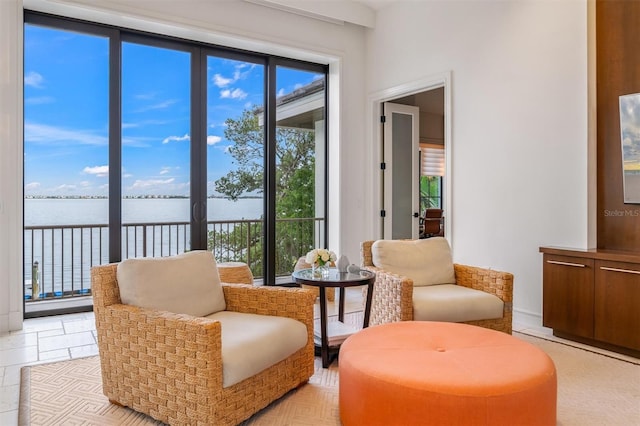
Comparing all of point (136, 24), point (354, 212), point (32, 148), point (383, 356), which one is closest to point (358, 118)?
point (354, 212)

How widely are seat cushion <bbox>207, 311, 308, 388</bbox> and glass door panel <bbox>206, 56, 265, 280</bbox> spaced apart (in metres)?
2.57

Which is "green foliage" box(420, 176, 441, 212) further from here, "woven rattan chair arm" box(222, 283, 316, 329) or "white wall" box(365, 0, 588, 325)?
"woven rattan chair arm" box(222, 283, 316, 329)

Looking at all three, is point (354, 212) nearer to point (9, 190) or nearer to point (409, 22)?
point (409, 22)

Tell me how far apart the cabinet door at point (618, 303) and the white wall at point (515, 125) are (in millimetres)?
471

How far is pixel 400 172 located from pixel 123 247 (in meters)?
3.49

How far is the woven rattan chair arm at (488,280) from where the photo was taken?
3.12 meters

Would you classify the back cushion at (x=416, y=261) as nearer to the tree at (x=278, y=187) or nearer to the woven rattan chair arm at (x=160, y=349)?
the woven rattan chair arm at (x=160, y=349)

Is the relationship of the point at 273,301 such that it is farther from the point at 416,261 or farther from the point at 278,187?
the point at 278,187

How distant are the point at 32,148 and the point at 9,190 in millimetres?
807

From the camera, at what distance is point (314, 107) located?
5680 millimetres

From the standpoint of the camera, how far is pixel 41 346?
128 inches

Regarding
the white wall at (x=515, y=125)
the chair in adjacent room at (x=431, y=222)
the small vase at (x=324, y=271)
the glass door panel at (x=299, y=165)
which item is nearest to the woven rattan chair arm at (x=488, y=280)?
the white wall at (x=515, y=125)

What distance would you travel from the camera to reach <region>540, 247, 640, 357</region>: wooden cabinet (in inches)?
116

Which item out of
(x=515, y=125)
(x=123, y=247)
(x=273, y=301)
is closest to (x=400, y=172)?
(x=515, y=125)
